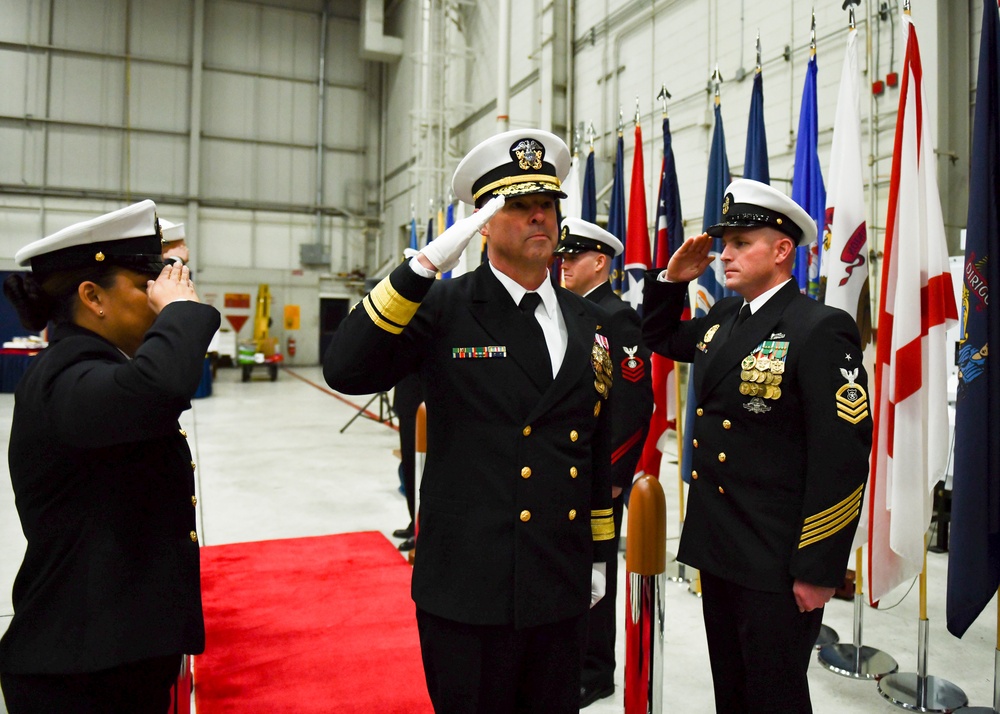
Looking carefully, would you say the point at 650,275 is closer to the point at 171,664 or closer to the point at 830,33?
the point at 171,664

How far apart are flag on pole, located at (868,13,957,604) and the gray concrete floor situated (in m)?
0.65

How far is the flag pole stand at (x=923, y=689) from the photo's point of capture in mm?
2553

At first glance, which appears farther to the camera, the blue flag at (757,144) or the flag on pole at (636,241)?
the flag on pole at (636,241)

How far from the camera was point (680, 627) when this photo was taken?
3279 mm

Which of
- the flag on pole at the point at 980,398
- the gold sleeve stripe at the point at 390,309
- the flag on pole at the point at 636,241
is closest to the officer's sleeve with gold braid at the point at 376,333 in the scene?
the gold sleeve stripe at the point at 390,309

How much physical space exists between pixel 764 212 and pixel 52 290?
5.81 feet

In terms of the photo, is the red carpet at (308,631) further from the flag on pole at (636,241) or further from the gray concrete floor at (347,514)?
the flag on pole at (636,241)

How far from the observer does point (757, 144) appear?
149 inches

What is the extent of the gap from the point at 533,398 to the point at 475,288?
0.90 feet

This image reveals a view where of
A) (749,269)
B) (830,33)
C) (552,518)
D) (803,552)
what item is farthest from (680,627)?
(830,33)

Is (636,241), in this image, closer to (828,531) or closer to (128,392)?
(828,531)

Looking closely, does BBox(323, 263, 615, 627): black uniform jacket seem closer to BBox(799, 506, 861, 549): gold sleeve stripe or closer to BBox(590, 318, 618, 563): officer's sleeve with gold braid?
BBox(590, 318, 618, 563): officer's sleeve with gold braid

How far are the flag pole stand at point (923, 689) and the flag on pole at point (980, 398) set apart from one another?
0.79 ft

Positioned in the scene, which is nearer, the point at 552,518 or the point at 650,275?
the point at 552,518
